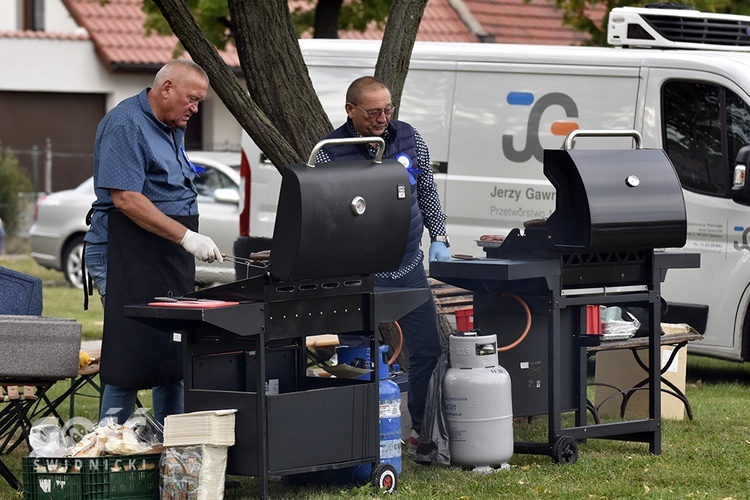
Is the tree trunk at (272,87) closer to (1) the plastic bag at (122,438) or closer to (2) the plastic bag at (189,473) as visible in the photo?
(1) the plastic bag at (122,438)

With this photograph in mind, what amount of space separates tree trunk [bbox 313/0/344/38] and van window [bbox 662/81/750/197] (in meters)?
7.06

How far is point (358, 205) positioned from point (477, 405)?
1382 mm

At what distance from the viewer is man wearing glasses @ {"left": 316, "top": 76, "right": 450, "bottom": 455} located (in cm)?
680

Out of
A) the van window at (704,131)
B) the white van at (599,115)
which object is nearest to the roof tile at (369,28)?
the white van at (599,115)

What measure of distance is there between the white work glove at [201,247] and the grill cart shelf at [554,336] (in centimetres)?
141

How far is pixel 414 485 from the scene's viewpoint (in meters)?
6.48

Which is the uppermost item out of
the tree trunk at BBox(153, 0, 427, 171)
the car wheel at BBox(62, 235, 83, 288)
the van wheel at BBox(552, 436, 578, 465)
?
the tree trunk at BBox(153, 0, 427, 171)

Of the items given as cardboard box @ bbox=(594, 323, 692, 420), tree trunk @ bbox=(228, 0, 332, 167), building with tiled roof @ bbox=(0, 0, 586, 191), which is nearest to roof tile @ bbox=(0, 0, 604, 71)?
building with tiled roof @ bbox=(0, 0, 586, 191)

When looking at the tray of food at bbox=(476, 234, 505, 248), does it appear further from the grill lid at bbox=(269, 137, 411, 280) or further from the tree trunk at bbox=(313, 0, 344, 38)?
the tree trunk at bbox=(313, 0, 344, 38)

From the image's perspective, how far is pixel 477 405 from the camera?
6.74m

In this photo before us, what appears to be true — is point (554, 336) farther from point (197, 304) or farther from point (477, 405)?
point (197, 304)

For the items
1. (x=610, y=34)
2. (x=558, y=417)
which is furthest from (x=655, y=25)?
(x=558, y=417)

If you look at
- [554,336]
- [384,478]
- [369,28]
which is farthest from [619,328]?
[369,28]

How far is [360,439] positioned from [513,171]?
453 centimetres
